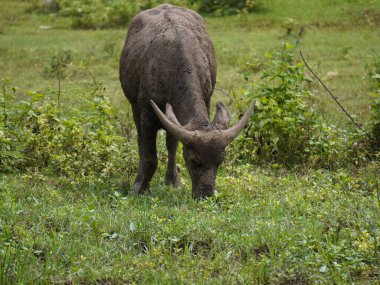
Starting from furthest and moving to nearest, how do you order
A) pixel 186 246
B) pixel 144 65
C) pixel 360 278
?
pixel 144 65, pixel 186 246, pixel 360 278

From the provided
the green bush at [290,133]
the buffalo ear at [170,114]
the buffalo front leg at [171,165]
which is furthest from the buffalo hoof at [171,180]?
the buffalo ear at [170,114]

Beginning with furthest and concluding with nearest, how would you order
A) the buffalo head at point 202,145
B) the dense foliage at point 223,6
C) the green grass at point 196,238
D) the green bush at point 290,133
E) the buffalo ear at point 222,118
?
the dense foliage at point 223,6 → the green bush at point 290,133 → the buffalo ear at point 222,118 → the buffalo head at point 202,145 → the green grass at point 196,238

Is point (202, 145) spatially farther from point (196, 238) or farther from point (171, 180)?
point (171, 180)

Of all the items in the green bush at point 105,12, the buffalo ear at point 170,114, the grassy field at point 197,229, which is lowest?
the green bush at point 105,12

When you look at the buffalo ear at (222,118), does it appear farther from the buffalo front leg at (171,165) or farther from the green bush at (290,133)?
the green bush at (290,133)

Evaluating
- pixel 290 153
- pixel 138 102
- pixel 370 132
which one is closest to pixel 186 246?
pixel 138 102

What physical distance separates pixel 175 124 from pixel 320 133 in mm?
2608

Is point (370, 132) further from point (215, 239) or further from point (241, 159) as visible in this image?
point (215, 239)

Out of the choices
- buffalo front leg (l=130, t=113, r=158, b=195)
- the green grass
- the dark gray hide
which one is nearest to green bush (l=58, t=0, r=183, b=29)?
the dark gray hide

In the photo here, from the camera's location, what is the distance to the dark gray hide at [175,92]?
6.54m

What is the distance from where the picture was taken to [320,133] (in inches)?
335

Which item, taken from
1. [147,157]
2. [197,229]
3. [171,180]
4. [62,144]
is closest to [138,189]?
[147,157]

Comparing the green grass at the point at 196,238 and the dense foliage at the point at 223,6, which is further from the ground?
the green grass at the point at 196,238

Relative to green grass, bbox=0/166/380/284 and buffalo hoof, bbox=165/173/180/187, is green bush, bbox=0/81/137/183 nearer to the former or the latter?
buffalo hoof, bbox=165/173/180/187
